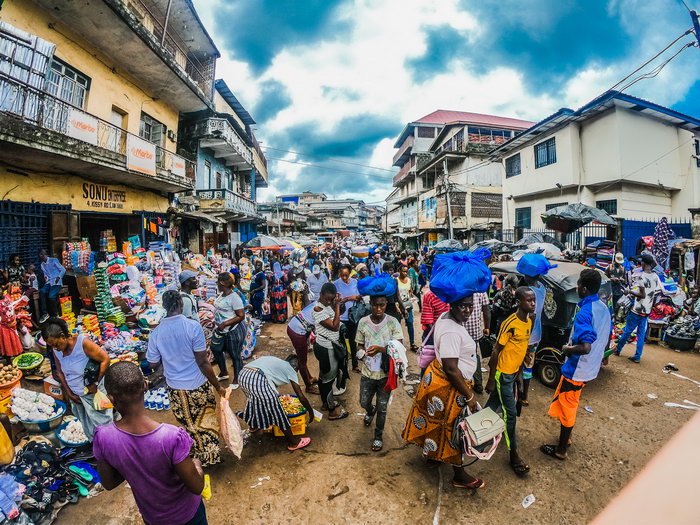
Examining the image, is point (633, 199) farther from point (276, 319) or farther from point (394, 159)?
point (394, 159)

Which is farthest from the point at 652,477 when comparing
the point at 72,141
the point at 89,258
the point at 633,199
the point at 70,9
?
the point at 633,199

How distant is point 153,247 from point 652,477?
11582mm

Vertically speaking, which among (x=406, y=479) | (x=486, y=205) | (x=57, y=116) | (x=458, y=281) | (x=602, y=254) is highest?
(x=486, y=205)

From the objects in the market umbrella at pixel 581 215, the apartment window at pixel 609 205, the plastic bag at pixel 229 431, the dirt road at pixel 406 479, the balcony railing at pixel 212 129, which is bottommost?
the dirt road at pixel 406 479

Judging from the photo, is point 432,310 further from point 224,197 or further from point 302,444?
point 224,197

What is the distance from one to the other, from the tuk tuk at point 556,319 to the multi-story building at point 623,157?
36.2 ft

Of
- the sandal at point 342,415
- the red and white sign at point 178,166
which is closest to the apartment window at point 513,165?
the red and white sign at point 178,166

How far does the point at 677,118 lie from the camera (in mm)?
13406

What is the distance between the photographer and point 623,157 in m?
12.8

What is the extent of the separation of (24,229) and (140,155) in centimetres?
378

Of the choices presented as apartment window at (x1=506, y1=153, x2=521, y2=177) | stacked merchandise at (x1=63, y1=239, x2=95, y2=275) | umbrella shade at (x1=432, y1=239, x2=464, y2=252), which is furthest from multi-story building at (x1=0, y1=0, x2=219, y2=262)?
apartment window at (x1=506, y1=153, x2=521, y2=177)

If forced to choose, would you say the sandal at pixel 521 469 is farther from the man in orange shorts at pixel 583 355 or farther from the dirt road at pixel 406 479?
the man in orange shorts at pixel 583 355

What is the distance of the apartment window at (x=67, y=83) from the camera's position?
27.4 feet

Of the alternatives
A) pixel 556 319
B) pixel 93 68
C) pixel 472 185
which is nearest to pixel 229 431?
pixel 556 319
